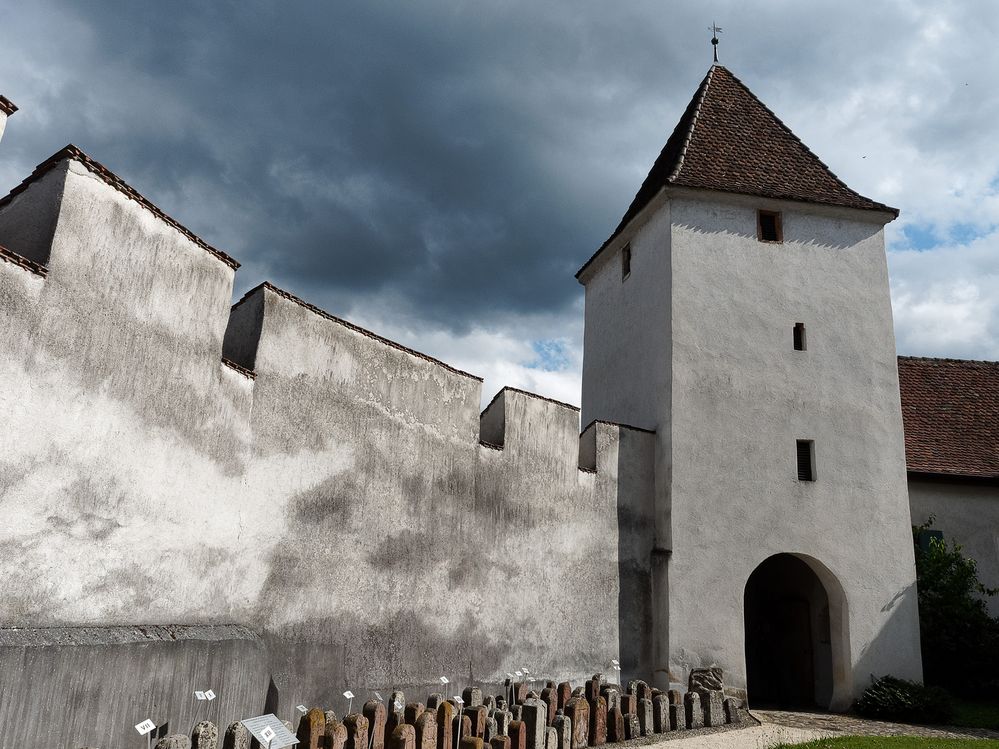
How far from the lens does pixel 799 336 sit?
14.6m

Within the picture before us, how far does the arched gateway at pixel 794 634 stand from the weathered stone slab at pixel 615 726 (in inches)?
217

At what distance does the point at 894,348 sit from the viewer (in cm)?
1480

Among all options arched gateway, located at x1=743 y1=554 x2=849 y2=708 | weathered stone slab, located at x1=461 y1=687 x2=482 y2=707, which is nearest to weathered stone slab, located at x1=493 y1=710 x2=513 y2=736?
weathered stone slab, located at x1=461 y1=687 x2=482 y2=707

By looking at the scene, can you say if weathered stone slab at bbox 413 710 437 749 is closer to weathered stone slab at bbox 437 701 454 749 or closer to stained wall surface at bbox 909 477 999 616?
Result: weathered stone slab at bbox 437 701 454 749

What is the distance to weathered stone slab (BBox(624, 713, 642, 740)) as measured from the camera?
984cm

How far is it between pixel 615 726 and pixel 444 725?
2.85m

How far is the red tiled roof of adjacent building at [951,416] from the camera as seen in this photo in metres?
16.6

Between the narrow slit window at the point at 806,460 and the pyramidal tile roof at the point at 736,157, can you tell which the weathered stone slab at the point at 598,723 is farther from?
the pyramidal tile roof at the point at 736,157

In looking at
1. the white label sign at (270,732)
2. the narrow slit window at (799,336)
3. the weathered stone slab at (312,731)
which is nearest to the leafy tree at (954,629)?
the narrow slit window at (799,336)

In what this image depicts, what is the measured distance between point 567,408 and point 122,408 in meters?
7.20

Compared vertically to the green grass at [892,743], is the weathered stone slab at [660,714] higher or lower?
higher

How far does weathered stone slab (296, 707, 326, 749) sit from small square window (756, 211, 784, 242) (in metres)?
12.0

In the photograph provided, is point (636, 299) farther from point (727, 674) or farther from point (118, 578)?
point (118, 578)

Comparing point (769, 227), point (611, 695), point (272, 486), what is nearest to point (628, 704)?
point (611, 695)
